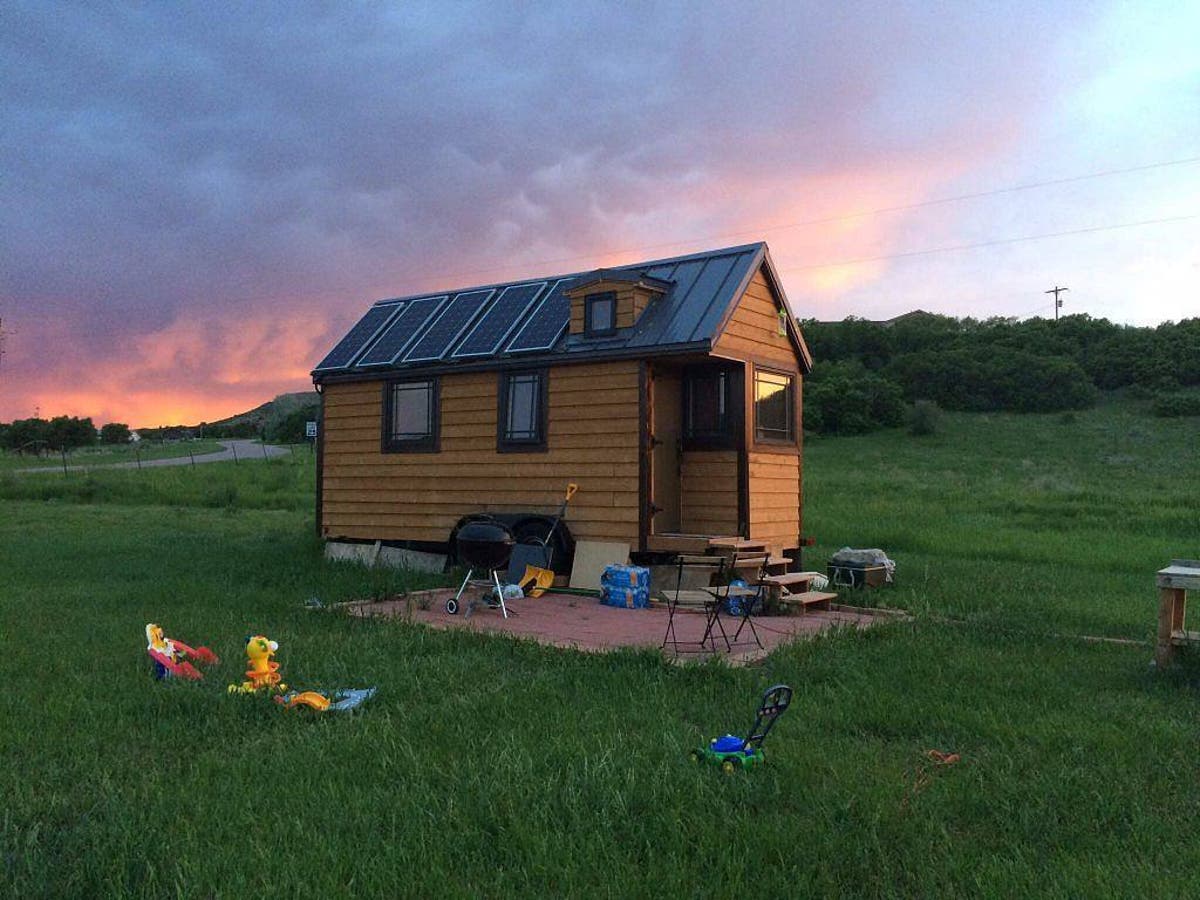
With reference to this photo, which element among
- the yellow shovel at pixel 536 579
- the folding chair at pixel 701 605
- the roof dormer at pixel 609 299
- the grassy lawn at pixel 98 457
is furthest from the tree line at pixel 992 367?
the grassy lawn at pixel 98 457

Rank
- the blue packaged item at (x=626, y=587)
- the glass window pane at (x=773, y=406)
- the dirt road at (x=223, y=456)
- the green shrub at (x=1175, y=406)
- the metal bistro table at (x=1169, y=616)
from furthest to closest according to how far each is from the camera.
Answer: the dirt road at (x=223, y=456) → the green shrub at (x=1175, y=406) → the glass window pane at (x=773, y=406) → the blue packaged item at (x=626, y=587) → the metal bistro table at (x=1169, y=616)

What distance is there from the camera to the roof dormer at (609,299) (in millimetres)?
11398

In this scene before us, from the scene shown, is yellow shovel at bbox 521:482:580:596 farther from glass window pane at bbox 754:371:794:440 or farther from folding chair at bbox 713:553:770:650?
glass window pane at bbox 754:371:794:440

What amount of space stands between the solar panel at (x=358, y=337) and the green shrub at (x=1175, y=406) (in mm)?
39083

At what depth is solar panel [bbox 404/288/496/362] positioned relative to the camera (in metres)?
13.0

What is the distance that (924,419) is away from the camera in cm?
4050

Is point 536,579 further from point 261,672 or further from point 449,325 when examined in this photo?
point 261,672

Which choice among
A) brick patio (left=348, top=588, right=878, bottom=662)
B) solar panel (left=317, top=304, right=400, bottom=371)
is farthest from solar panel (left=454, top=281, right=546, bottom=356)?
brick patio (left=348, top=588, right=878, bottom=662)

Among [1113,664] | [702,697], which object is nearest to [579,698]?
[702,697]

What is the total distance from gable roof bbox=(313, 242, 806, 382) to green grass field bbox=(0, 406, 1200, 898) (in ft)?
12.8

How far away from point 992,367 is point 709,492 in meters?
39.4

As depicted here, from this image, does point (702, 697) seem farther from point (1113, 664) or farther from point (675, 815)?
point (1113, 664)

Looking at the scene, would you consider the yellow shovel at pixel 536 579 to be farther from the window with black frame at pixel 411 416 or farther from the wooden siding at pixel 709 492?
the window with black frame at pixel 411 416

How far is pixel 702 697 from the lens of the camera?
5727 mm
